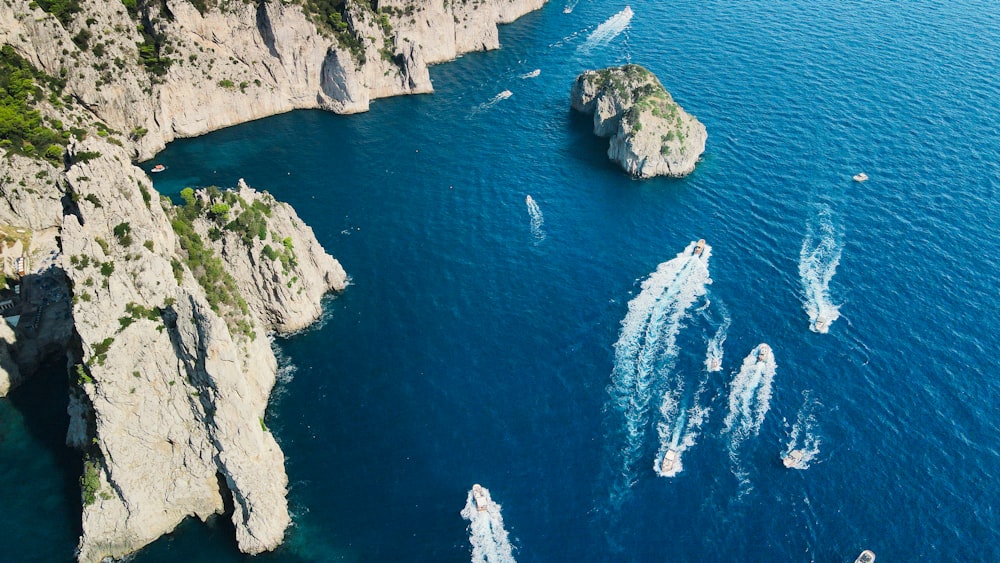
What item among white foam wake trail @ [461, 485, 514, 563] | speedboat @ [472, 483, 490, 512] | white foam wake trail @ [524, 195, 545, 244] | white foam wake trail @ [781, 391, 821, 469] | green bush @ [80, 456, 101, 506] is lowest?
white foam wake trail @ [781, 391, 821, 469]

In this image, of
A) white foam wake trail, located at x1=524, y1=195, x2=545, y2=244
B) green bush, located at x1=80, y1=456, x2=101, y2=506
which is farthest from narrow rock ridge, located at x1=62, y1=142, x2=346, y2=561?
white foam wake trail, located at x1=524, y1=195, x2=545, y2=244

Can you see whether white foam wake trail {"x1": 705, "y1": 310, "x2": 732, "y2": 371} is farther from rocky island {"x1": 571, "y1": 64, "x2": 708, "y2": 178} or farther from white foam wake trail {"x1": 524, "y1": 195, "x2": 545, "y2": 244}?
rocky island {"x1": 571, "y1": 64, "x2": 708, "y2": 178}

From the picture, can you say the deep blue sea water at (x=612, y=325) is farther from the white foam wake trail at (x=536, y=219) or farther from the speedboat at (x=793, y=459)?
the speedboat at (x=793, y=459)

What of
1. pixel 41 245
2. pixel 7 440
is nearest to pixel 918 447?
pixel 7 440

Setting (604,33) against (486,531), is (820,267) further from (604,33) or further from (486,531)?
(604,33)

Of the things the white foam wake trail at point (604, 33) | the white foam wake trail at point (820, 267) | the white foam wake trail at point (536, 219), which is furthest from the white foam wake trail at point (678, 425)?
the white foam wake trail at point (604, 33)

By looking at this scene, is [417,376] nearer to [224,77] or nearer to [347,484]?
[347,484]
